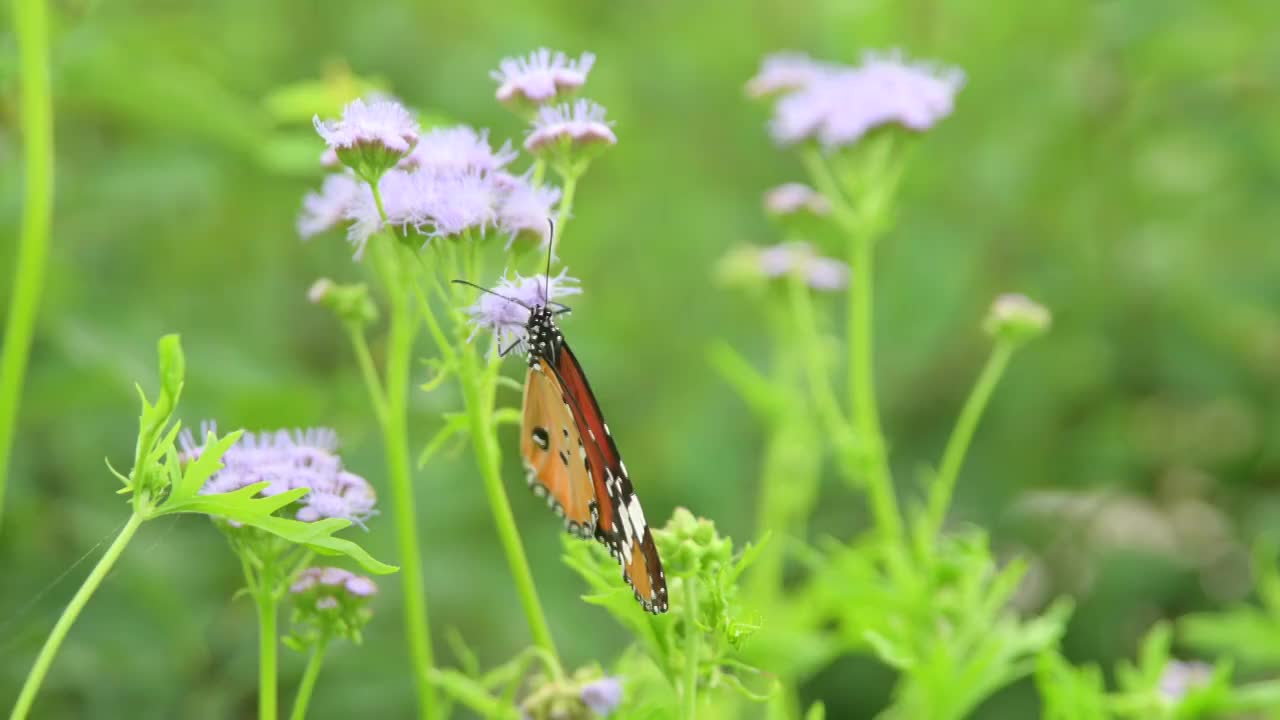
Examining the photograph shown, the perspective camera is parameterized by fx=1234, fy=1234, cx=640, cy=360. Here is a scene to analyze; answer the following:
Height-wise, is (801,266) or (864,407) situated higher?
(801,266)

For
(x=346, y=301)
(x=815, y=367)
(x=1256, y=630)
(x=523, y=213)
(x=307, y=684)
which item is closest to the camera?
(x=307, y=684)

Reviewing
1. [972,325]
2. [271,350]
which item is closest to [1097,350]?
[972,325]

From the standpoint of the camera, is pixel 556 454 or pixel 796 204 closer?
pixel 556 454

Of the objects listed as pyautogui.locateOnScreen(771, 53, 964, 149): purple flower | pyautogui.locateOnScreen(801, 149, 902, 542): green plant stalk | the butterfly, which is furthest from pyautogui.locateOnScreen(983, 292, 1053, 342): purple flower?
the butterfly

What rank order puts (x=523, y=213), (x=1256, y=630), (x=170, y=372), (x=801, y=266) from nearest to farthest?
(x=170, y=372) → (x=523, y=213) → (x=1256, y=630) → (x=801, y=266)

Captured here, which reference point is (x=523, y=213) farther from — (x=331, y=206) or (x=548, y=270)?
(x=331, y=206)

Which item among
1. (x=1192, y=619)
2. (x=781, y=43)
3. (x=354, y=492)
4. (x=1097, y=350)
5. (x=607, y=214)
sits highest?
(x=781, y=43)

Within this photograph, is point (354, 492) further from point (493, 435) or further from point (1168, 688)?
point (1168, 688)

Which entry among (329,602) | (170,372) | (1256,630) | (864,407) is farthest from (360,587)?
A: (1256,630)
